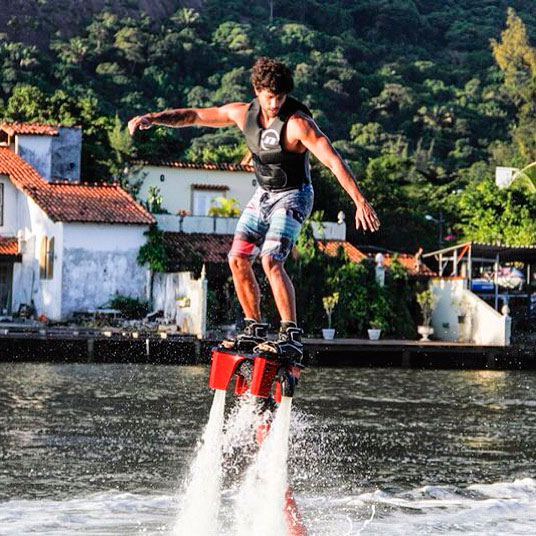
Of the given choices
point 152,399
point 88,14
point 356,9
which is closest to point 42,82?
point 88,14

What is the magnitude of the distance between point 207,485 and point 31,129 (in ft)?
158

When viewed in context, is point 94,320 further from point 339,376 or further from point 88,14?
point 88,14

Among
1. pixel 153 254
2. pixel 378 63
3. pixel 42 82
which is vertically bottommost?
pixel 153 254

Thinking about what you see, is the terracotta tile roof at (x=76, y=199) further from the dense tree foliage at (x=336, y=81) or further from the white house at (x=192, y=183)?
the dense tree foliage at (x=336, y=81)

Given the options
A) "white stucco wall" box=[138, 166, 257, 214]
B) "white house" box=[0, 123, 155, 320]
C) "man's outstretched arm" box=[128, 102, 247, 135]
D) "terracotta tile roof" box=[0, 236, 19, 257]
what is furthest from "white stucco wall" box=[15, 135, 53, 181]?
"man's outstretched arm" box=[128, 102, 247, 135]

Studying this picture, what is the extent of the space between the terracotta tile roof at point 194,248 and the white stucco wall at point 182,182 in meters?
8.16

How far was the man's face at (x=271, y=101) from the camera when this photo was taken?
37.0 ft

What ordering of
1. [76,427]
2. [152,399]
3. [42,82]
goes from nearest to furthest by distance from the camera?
1. [76,427]
2. [152,399]
3. [42,82]

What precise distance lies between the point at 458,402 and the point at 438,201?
42.5 m

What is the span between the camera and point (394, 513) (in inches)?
738

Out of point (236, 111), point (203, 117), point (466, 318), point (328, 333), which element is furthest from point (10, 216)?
point (236, 111)

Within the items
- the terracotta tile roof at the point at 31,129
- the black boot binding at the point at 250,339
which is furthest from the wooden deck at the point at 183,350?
the black boot binding at the point at 250,339

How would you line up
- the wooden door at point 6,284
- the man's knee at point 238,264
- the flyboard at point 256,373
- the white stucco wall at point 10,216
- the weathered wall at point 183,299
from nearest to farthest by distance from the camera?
the flyboard at point 256,373 → the man's knee at point 238,264 → the weathered wall at point 183,299 → the wooden door at point 6,284 → the white stucco wall at point 10,216

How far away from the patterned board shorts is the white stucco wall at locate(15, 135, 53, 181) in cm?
4982
